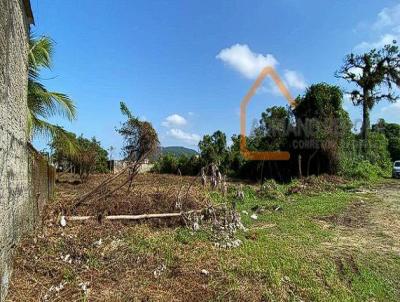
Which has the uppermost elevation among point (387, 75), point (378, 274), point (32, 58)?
point (387, 75)

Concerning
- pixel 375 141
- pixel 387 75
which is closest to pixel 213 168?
pixel 375 141

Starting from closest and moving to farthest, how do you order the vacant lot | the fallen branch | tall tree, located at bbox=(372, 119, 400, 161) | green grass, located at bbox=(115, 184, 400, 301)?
the vacant lot < green grass, located at bbox=(115, 184, 400, 301) < the fallen branch < tall tree, located at bbox=(372, 119, 400, 161)

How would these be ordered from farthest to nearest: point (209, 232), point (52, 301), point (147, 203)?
point (147, 203) < point (209, 232) < point (52, 301)

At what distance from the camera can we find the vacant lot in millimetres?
5047

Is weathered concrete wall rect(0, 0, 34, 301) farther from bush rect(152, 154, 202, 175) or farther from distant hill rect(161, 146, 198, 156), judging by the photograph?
distant hill rect(161, 146, 198, 156)

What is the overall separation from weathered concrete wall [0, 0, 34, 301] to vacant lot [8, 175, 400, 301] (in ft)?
1.59

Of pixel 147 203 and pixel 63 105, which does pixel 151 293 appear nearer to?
pixel 147 203

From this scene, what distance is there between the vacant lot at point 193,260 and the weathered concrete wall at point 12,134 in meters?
0.48

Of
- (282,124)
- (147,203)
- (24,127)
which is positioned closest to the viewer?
(24,127)

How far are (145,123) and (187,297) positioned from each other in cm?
588

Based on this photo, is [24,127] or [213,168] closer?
[24,127]

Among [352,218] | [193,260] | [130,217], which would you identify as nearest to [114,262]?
[193,260]

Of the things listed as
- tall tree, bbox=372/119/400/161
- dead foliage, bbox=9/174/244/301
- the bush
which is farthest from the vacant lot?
tall tree, bbox=372/119/400/161

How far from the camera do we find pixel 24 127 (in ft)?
19.0
